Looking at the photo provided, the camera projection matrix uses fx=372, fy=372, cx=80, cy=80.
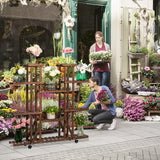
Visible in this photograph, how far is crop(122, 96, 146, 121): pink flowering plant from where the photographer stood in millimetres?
10531

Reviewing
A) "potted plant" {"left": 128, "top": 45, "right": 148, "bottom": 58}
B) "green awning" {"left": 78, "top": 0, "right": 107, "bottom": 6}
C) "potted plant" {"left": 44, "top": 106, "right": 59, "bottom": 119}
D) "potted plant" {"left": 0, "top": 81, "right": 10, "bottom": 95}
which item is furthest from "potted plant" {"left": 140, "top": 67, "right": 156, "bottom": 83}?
"potted plant" {"left": 44, "top": 106, "right": 59, "bottom": 119}

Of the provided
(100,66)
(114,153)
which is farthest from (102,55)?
(114,153)

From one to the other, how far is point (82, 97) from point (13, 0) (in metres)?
3.70

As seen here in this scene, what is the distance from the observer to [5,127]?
26.1ft

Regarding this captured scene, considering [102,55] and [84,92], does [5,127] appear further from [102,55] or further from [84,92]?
[102,55]

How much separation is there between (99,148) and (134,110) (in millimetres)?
3644

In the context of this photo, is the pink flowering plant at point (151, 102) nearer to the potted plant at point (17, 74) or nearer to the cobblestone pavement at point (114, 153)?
the cobblestone pavement at point (114, 153)

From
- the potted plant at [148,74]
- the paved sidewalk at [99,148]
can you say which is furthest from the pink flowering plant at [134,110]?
the potted plant at [148,74]

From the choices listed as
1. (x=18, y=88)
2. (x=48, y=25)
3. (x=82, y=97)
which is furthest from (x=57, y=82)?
(x=48, y=25)

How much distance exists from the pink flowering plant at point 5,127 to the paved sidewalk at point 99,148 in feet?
0.57

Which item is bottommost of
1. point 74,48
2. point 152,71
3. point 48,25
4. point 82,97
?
point 82,97

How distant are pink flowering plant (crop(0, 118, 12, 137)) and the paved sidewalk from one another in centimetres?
17

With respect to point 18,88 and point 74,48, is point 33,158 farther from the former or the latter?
point 74,48

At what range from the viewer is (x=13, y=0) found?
11.5m
